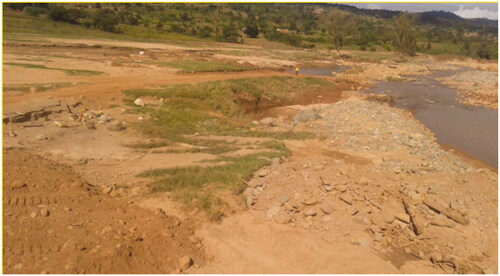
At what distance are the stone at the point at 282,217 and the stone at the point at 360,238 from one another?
151cm

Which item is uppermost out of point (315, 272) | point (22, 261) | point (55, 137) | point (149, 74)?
point (149, 74)

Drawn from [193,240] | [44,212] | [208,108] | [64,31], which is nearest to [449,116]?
[208,108]

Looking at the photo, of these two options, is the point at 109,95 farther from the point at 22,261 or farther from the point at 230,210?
the point at 22,261

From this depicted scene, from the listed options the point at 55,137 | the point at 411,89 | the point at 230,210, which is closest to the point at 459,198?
the point at 230,210

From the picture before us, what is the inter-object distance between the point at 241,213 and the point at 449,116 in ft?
71.6

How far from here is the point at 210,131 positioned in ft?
57.7

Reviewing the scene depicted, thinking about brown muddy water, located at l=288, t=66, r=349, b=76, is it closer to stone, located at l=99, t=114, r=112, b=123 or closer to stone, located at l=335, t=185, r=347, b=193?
stone, located at l=99, t=114, r=112, b=123

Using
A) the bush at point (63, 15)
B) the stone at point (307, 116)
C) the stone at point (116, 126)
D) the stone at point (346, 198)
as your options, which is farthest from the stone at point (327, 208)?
the bush at point (63, 15)

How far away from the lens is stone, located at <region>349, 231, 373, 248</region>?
943 centimetres

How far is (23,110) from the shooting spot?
1556 centimetres

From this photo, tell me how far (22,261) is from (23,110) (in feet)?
33.1

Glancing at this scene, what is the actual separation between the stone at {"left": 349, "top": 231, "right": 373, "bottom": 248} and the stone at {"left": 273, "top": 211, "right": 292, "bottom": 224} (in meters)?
1.51

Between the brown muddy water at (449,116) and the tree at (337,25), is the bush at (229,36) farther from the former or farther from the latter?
the brown muddy water at (449,116)

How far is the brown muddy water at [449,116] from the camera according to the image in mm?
20448
